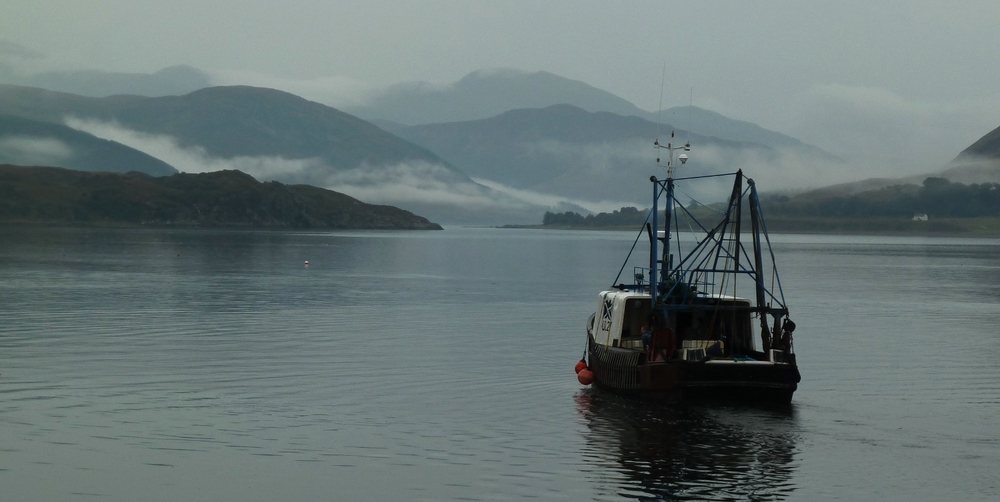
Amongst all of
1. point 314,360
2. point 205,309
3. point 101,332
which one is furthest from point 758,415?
point 205,309

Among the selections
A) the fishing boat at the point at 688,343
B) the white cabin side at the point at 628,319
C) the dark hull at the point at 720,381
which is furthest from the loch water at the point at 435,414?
the white cabin side at the point at 628,319

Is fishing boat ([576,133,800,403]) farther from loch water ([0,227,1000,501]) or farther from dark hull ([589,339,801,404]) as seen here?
loch water ([0,227,1000,501])

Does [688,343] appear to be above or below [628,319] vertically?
below

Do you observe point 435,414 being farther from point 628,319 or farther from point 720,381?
point 720,381

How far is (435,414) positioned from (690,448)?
954 cm

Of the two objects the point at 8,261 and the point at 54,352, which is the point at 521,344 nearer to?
the point at 54,352

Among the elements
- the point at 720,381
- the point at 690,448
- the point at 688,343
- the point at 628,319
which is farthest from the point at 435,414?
the point at 688,343

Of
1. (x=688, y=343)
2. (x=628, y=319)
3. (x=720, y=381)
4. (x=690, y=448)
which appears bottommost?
(x=690, y=448)

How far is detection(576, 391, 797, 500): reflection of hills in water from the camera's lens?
2986cm

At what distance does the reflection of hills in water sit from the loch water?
0.40ft

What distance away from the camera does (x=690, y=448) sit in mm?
34531

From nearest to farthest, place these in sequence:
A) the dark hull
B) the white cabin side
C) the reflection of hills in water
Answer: the reflection of hills in water
the dark hull
the white cabin side

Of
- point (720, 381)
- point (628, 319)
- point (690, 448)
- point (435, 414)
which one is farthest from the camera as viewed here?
point (628, 319)

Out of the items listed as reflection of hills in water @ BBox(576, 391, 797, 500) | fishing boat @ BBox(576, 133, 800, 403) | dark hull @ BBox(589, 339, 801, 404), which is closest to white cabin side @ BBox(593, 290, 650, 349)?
fishing boat @ BBox(576, 133, 800, 403)
